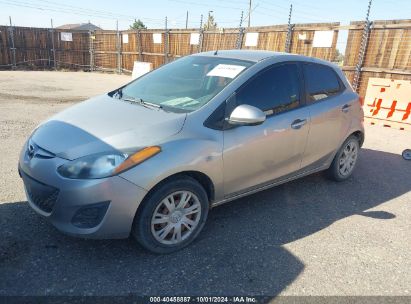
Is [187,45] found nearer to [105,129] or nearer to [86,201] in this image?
[105,129]

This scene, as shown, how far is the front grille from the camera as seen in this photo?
273 centimetres

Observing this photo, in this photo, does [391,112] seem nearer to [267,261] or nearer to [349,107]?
[349,107]

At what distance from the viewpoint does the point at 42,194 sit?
110 inches

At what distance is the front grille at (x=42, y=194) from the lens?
2.73 meters

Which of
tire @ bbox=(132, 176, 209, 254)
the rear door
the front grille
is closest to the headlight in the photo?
the front grille

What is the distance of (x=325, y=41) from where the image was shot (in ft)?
37.3

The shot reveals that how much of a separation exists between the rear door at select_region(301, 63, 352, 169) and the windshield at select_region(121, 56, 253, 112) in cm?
98

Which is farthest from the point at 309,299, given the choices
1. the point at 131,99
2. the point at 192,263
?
the point at 131,99

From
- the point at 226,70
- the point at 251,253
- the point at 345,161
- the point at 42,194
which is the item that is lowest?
the point at 251,253

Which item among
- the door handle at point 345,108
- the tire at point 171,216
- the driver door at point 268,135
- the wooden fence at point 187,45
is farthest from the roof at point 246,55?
the wooden fence at point 187,45

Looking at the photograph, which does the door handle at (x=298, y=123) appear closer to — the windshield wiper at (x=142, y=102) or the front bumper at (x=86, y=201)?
the windshield wiper at (x=142, y=102)

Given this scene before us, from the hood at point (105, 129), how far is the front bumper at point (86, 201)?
19 centimetres

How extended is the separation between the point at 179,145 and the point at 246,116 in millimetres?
656

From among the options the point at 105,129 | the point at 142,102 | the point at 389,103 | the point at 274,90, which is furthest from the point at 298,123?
the point at 389,103
